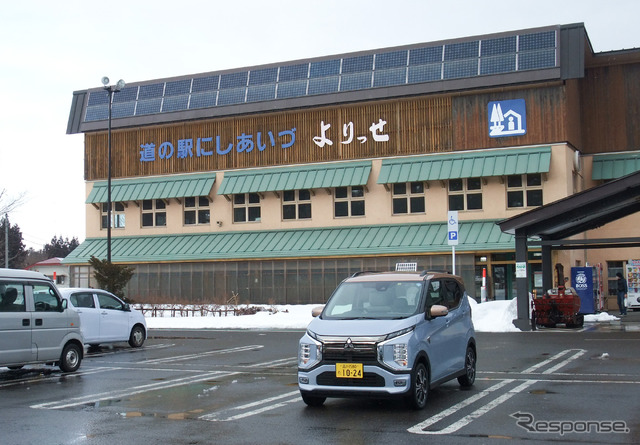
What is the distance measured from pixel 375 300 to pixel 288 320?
20.7 meters

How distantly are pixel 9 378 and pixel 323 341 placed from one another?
834 cm

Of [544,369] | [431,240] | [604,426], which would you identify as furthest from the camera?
[431,240]

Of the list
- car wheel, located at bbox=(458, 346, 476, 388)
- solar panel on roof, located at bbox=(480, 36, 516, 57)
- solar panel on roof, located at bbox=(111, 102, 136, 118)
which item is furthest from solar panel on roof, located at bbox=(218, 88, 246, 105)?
car wheel, located at bbox=(458, 346, 476, 388)

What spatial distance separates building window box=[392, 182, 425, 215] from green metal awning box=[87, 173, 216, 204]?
11.4 meters

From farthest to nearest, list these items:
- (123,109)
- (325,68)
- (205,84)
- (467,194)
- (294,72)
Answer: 1. (123,109)
2. (205,84)
3. (294,72)
4. (325,68)
5. (467,194)

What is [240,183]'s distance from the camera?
45375 mm

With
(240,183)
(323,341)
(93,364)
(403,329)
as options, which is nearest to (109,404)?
(323,341)

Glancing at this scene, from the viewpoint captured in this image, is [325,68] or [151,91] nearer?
[325,68]

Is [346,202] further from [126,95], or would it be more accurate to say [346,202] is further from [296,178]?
[126,95]

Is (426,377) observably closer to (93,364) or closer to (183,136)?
(93,364)

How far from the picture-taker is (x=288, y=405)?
11508mm

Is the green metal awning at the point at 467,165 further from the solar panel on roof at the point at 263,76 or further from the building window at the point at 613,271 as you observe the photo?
the solar panel on roof at the point at 263,76

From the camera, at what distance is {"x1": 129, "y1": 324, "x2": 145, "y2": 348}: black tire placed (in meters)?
22.9

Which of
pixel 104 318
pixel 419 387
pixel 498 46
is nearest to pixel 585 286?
pixel 498 46
